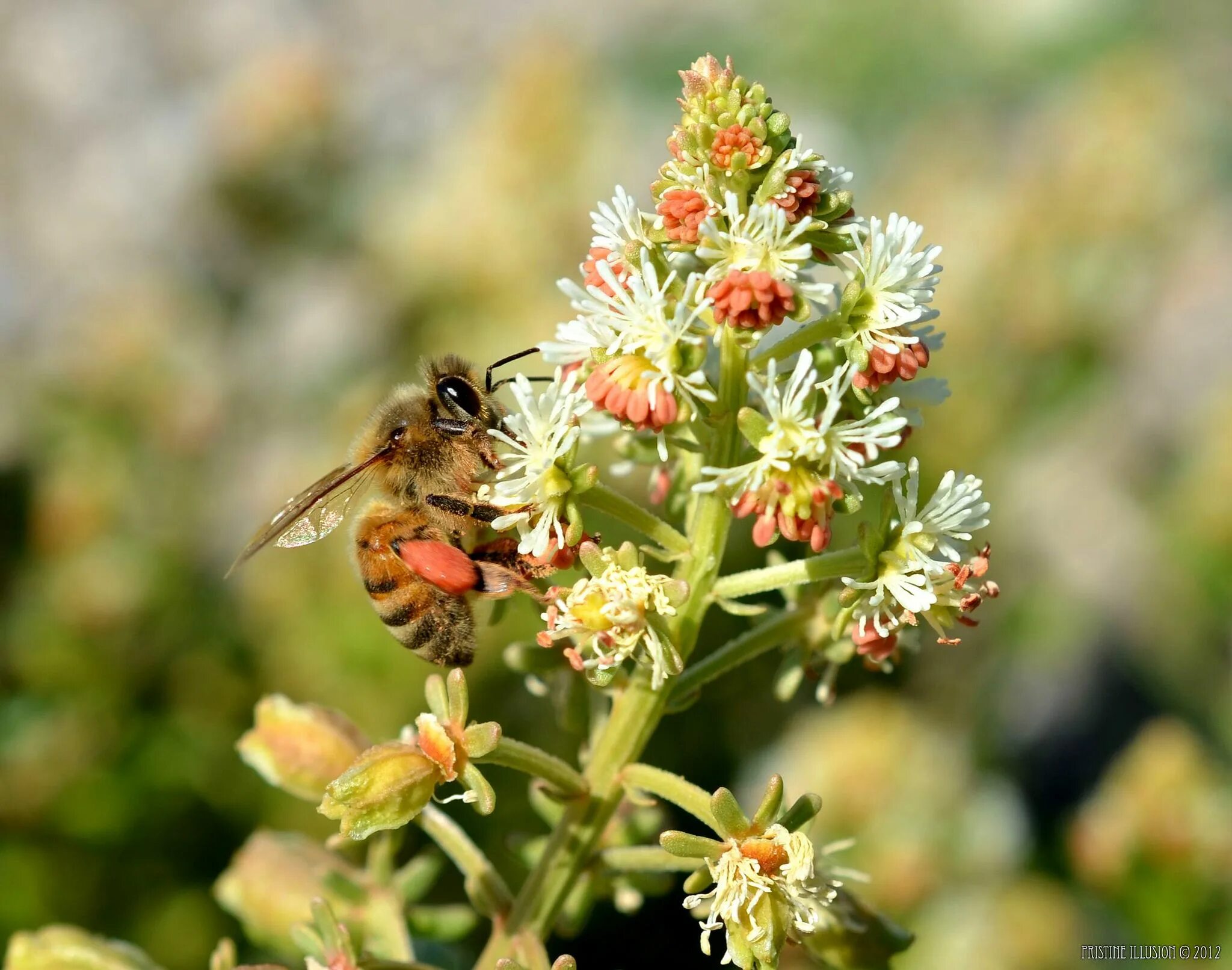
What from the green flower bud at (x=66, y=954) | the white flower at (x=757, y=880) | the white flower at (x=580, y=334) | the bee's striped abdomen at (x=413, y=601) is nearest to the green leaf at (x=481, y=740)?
the white flower at (x=757, y=880)

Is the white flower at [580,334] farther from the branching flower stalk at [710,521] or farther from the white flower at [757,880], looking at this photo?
the white flower at [757,880]

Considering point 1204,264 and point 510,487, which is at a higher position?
point 1204,264

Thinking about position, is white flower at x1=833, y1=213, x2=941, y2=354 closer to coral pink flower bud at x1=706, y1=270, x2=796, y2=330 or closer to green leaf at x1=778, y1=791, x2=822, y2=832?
coral pink flower bud at x1=706, y1=270, x2=796, y2=330

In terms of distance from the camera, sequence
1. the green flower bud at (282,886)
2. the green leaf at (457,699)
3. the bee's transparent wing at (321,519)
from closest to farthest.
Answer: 1. the green leaf at (457,699)
2. the green flower bud at (282,886)
3. the bee's transparent wing at (321,519)

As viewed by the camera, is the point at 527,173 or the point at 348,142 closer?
the point at 527,173

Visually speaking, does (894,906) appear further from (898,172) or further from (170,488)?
(898,172)

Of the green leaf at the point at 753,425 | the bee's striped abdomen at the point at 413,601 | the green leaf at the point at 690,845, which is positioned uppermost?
the green leaf at the point at 753,425

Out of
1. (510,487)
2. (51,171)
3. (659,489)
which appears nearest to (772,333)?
(659,489)
